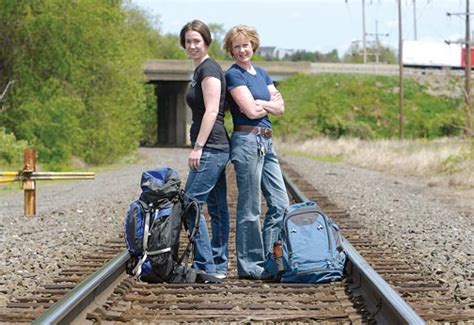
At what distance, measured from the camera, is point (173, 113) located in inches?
2714

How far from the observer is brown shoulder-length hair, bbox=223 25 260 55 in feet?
21.5

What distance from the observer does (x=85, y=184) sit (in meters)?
21.8

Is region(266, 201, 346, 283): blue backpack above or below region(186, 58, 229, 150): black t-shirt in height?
below

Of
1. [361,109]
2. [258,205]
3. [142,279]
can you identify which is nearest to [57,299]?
[142,279]

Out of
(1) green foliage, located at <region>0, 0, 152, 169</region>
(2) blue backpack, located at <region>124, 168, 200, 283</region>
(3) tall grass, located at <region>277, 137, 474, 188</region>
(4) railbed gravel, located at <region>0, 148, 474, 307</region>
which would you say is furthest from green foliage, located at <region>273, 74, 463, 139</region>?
(2) blue backpack, located at <region>124, 168, 200, 283</region>

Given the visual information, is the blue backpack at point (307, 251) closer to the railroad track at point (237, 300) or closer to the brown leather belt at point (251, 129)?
the railroad track at point (237, 300)

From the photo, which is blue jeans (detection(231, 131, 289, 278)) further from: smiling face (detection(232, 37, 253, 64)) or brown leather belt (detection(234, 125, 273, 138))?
smiling face (detection(232, 37, 253, 64))

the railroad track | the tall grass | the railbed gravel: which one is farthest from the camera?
the tall grass

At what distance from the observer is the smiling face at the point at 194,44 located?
21.1 ft

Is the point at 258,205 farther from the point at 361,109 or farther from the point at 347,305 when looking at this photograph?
the point at 361,109

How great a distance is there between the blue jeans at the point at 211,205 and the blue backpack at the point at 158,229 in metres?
0.13

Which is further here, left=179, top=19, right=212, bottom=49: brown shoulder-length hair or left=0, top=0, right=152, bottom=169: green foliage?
left=0, top=0, right=152, bottom=169: green foliage

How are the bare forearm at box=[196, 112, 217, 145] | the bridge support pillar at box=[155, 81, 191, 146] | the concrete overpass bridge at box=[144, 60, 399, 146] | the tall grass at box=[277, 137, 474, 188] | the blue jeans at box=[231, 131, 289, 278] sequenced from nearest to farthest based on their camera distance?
the bare forearm at box=[196, 112, 217, 145] → the blue jeans at box=[231, 131, 289, 278] → the tall grass at box=[277, 137, 474, 188] → the concrete overpass bridge at box=[144, 60, 399, 146] → the bridge support pillar at box=[155, 81, 191, 146]

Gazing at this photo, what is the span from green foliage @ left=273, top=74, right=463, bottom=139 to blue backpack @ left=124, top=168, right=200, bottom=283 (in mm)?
46201
